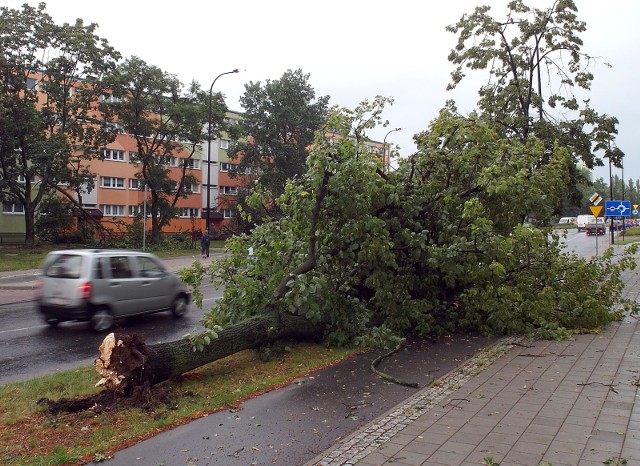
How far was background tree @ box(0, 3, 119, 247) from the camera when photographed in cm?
3266

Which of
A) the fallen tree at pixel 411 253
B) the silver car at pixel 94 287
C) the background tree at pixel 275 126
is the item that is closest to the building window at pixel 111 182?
the background tree at pixel 275 126

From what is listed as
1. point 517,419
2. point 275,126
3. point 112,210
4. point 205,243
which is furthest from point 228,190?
point 517,419

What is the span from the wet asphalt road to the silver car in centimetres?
507

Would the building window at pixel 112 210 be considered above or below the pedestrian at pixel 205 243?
above

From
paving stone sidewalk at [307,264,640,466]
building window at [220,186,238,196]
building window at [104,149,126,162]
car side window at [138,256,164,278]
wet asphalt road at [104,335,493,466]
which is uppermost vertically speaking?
building window at [104,149,126,162]

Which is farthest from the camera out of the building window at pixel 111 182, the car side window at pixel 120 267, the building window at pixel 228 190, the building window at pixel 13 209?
the building window at pixel 228 190

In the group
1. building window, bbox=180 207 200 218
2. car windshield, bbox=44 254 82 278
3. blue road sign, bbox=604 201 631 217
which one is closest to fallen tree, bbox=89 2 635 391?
car windshield, bbox=44 254 82 278

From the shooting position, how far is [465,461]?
4305mm

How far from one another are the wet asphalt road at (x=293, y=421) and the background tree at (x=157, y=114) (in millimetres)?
33712

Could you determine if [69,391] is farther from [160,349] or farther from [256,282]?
[256,282]

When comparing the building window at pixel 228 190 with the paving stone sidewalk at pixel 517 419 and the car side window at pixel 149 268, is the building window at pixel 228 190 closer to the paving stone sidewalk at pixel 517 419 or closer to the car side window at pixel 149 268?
the car side window at pixel 149 268

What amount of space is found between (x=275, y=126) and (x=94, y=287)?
45.9m

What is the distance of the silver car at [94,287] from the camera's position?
35.4ft

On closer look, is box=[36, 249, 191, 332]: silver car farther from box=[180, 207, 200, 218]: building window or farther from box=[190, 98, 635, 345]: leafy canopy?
box=[180, 207, 200, 218]: building window
